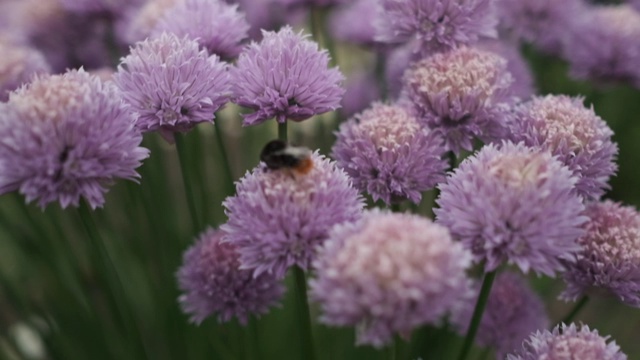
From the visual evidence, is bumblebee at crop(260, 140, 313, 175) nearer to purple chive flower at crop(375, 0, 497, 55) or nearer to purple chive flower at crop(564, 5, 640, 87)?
purple chive flower at crop(375, 0, 497, 55)

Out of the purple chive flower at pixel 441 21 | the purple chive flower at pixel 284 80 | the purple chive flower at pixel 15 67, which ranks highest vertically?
the purple chive flower at pixel 15 67

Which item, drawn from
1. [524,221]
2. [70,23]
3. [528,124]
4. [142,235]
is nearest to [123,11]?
[70,23]

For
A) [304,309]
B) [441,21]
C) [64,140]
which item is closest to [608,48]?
[441,21]

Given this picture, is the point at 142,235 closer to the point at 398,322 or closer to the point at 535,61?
the point at 398,322

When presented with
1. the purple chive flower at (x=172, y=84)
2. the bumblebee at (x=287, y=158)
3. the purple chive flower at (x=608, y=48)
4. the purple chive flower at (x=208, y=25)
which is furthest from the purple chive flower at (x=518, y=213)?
the purple chive flower at (x=608, y=48)

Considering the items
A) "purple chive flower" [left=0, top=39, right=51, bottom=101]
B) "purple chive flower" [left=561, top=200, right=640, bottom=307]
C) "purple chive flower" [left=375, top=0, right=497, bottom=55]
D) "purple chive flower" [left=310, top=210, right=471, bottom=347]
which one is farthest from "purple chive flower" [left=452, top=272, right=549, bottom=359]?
"purple chive flower" [left=0, top=39, right=51, bottom=101]

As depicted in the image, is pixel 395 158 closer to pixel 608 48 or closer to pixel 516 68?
pixel 516 68

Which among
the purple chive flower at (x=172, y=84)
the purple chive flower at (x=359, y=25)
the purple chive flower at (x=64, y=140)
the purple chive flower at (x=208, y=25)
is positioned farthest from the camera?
the purple chive flower at (x=359, y=25)

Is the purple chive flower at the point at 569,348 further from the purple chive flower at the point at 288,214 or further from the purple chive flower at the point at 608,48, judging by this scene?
the purple chive flower at the point at 608,48
